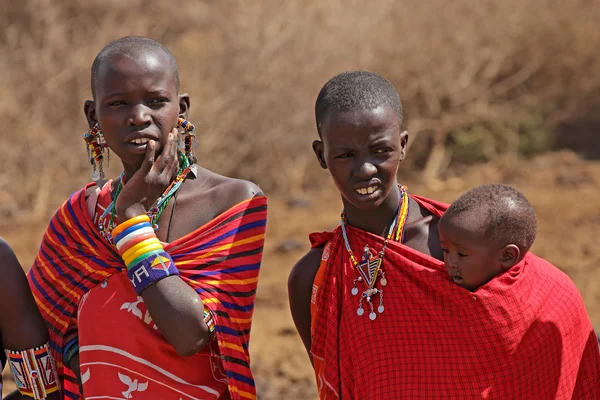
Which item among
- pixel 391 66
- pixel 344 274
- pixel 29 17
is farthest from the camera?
pixel 391 66

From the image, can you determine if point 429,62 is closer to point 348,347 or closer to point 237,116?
point 237,116

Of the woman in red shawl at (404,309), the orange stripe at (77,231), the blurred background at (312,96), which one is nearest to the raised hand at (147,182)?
the orange stripe at (77,231)

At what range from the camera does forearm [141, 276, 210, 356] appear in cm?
282

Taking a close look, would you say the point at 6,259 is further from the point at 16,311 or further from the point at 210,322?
the point at 210,322

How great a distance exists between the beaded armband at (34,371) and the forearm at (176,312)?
0.47 metres

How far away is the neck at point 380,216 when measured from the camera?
3.01 meters

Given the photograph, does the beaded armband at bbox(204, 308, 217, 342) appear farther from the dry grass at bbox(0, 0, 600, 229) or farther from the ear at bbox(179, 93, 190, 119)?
the dry grass at bbox(0, 0, 600, 229)

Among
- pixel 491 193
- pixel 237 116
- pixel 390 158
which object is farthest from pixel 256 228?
pixel 237 116

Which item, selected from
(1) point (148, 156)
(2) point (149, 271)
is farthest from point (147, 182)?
(2) point (149, 271)

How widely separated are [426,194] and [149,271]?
8.06m

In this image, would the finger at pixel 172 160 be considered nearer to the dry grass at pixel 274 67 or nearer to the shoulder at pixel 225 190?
the shoulder at pixel 225 190

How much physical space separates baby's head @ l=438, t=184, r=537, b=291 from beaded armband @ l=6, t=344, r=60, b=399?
1.39 m

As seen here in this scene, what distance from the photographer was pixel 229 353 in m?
2.98

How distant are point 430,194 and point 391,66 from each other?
6.86 feet
